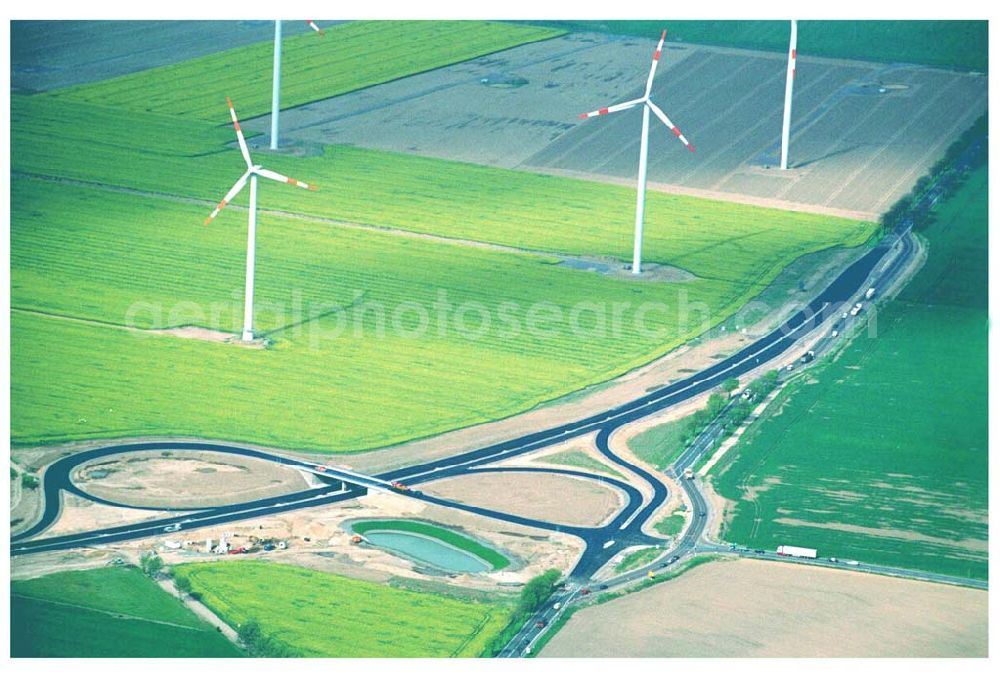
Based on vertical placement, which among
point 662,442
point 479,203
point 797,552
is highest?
point 479,203

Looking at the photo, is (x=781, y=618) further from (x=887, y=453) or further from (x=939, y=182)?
(x=939, y=182)

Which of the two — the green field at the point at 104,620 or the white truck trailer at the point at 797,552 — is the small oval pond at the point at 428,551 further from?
the white truck trailer at the point at 797,552

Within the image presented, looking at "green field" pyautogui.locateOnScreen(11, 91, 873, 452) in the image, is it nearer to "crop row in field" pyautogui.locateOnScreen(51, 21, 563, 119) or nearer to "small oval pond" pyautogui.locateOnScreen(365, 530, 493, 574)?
"crop row in field" pyautogui.locateOnScreen(51, 21, 563, 119)

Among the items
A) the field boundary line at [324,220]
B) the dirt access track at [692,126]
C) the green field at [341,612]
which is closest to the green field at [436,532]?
the green field at [341,612]

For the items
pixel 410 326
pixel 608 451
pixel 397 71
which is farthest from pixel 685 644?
pixel 397 71

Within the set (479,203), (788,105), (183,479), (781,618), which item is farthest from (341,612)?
(788,105)

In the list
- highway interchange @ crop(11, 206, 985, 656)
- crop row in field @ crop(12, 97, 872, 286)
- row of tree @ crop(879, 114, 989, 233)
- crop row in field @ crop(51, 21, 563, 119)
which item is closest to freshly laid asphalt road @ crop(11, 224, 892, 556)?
highway interchange @ crop(11, 206, 985, 656)
